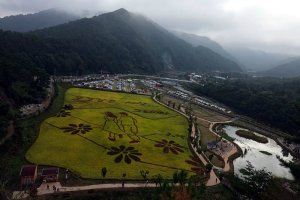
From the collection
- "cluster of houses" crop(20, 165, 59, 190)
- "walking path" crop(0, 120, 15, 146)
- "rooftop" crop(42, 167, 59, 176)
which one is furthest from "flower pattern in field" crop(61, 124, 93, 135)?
"cluster of houses" crop(20, 165, 59, 190)

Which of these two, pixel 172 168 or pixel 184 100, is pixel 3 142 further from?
pixel 184 100

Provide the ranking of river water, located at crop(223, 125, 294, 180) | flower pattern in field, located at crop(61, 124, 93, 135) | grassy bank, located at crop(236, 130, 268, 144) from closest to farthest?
river water, located at crop(223, 125, 294, 180) → flower pattern in field, located at crop(61, 124, 93, 135) → grassy bank, located at crop(236, 130, 268, 144)

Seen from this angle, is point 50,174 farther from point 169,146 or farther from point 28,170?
point 169,146

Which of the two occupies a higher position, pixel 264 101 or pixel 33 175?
pixel 264 101

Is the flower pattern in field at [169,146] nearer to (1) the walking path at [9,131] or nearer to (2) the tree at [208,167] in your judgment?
(2) the tree at [208,167]

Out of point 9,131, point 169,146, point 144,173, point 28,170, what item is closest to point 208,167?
point 144,173

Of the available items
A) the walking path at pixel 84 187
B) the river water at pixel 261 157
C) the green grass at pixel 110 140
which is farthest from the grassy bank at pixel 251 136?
the walking path at pixel 84 187

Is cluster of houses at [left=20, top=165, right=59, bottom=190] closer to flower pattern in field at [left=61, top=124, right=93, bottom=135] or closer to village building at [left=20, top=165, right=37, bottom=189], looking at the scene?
village building at [left=20, top=165, right=37, bottom=189]
